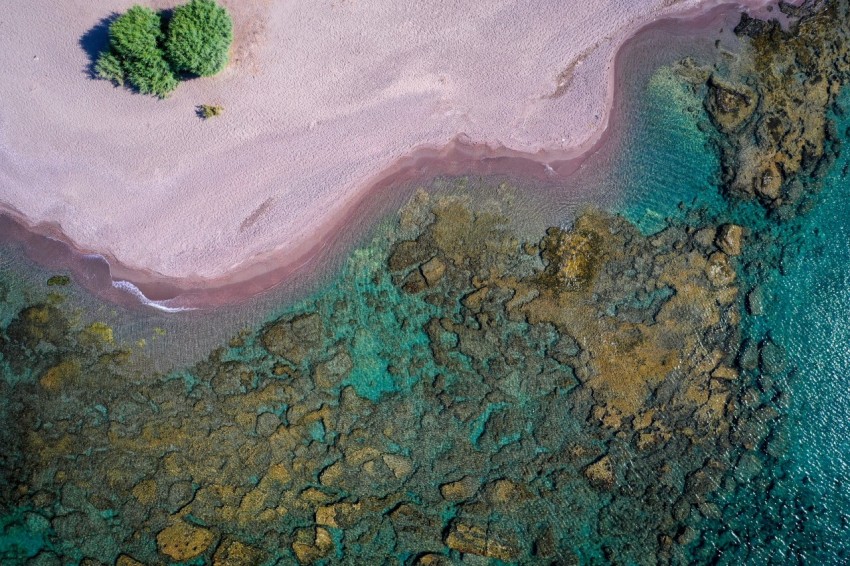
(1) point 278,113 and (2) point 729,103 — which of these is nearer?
(1) point 278,113

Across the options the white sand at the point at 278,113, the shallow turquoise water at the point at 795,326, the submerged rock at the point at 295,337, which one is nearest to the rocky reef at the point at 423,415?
the submerged rock at the point at 295,337

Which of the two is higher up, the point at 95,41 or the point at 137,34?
the point at 95,41

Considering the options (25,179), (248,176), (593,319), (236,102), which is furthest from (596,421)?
(25,179)

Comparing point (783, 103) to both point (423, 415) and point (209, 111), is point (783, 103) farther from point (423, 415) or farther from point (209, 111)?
point (209, 111)

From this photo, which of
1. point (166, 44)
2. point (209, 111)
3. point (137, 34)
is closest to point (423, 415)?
point (209, 111)

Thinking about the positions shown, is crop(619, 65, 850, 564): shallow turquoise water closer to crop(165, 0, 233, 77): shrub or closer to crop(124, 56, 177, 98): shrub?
crop(165, 0, 233, 77): shrub

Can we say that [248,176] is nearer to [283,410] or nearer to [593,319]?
[283,410]

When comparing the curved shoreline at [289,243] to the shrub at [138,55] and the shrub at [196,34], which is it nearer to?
the shrub at [138,55]
